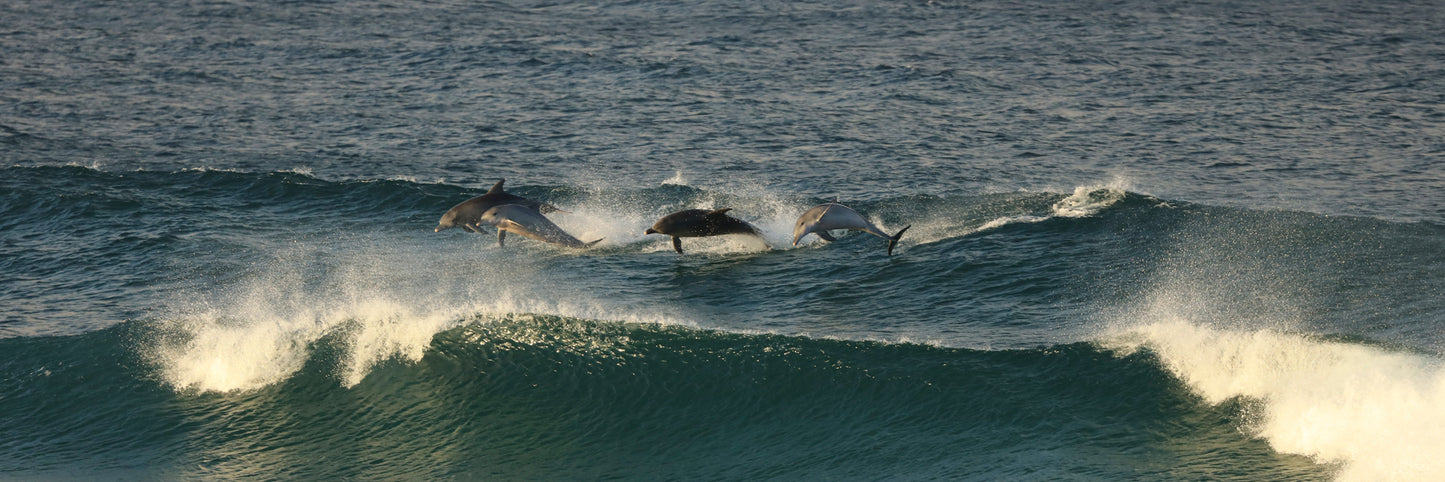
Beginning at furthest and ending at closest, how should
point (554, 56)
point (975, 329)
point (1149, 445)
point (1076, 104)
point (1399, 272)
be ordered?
point (554, 56), point (1076, 104), point (1399, 272), point (975, 329), point (1149, 445)

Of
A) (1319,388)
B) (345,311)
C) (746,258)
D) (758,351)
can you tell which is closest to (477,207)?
(345,311)

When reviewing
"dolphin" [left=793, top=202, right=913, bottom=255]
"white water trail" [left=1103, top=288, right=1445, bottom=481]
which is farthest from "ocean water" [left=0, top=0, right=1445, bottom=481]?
"dolphin" [left=793, top=202, right=913, bottom=255]

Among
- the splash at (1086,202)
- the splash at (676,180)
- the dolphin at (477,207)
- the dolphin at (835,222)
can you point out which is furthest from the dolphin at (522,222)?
the splash at (1086,202)

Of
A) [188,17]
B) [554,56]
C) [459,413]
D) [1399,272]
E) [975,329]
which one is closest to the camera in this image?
[459,413]

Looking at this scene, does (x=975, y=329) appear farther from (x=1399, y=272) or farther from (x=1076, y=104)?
(x=1076, y=104)

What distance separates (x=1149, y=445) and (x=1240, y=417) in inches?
36.5

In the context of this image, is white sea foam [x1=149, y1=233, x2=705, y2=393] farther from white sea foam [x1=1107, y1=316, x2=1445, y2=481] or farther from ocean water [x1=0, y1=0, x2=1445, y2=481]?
white sea foam [x1=1107, y1=316, x2=1445, y2=481]

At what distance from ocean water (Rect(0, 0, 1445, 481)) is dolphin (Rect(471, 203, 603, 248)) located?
690 millimetres

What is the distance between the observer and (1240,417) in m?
11.9

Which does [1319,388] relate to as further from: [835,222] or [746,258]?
[746,258]

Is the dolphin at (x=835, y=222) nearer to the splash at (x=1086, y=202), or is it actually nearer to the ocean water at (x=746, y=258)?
the ocean water at (x=746, y=258)

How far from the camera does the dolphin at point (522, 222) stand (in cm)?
1625

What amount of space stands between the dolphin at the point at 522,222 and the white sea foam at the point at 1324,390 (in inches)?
273

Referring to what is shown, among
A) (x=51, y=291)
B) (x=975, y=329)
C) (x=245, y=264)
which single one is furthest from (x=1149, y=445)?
(x=51, y=291)
